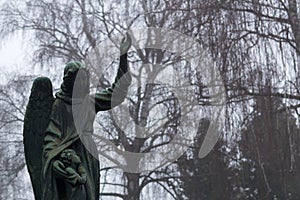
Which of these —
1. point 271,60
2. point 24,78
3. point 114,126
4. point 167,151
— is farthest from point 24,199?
point 271,60

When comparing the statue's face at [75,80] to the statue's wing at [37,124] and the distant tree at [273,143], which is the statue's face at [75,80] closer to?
the statue's wing at [37,124]

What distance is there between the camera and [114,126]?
14.0m

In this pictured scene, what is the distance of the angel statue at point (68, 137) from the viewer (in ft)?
16.6

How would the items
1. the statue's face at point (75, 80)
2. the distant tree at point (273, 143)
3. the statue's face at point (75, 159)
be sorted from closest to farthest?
the statue's face at point (75, 159) → the statue's face at point (75, 80) → the distant tree at point (273, 143)

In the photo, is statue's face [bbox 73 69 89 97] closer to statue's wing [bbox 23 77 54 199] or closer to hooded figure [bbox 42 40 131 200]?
hooded figure [bbox 42 40 131 200]

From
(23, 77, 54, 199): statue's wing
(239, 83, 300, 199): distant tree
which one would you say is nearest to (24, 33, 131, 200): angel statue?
(23, 77, 54, 199): statue's wing

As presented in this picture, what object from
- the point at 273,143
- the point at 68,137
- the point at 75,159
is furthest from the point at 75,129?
the point at 273,143

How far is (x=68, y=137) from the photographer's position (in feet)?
17.0

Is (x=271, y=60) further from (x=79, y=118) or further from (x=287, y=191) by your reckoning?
(x=79, y=118)

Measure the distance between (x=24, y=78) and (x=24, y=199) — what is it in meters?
2.84

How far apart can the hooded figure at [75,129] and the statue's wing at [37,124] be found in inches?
3.1

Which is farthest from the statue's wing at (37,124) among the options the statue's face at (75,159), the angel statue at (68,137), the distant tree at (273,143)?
the distant tree at (273,143)

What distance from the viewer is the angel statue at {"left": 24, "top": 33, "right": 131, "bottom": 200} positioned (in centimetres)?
506

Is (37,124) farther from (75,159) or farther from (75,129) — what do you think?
(75,159)
